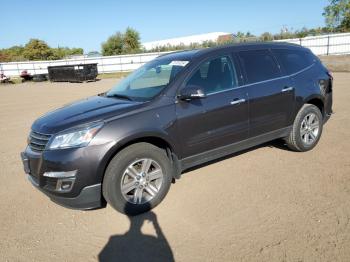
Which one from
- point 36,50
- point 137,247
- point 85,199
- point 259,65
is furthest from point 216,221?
point 36,50

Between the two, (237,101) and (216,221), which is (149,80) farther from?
(216,221)

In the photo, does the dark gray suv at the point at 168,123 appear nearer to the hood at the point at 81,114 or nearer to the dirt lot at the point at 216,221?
the hood at the point at 81,114

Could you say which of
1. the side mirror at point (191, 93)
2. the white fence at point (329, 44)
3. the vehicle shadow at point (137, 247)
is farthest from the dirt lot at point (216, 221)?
the white fence at point (329, 44)

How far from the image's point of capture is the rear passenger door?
4871 mm

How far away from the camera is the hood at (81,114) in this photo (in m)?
3.79

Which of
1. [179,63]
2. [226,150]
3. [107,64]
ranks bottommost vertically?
[226,150]

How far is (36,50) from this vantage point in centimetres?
7381

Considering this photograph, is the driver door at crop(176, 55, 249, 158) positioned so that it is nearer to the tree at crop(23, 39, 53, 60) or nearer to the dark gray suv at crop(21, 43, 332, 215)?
the dark gray suv at crop(21, 43, 332, 215)

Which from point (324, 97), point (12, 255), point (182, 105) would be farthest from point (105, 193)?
point (324, 97)

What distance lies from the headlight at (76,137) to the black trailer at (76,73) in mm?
26325

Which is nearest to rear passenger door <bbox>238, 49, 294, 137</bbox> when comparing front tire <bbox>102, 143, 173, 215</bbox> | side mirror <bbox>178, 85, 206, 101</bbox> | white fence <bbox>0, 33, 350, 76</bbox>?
side mirror <bbox>178, 85, 206, 101</bbox>

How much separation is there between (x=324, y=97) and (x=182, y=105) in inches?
117

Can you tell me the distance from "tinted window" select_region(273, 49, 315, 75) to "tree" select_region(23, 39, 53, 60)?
7660 centimetres

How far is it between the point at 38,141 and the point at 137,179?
3.97ft
